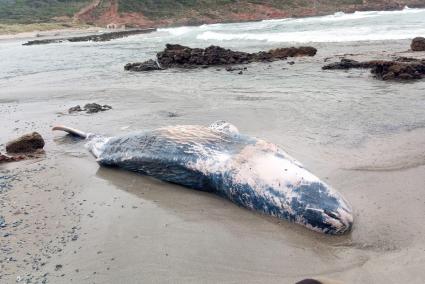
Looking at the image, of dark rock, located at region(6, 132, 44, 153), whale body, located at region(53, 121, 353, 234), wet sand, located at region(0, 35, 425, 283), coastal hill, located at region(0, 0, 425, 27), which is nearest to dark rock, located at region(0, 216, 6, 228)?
wet sand, located at region(0, 35, 425, 283)

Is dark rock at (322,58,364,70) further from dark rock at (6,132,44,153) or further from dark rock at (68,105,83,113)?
dark rock at (6,132,44,153)

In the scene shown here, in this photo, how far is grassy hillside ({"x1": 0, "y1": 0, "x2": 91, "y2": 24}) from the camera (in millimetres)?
69688

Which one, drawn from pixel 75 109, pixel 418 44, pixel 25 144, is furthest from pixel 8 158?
pixel 418 44

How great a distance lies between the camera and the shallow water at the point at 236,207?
377cm

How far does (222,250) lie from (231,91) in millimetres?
6844

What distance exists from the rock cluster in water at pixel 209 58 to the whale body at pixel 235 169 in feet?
31.4

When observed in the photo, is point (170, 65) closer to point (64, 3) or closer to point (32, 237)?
point (32, 237)

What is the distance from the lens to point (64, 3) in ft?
269

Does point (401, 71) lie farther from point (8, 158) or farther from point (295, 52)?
point (8, 158)

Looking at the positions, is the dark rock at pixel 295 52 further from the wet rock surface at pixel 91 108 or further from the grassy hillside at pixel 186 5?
the grassy hillside at pixel 186 5

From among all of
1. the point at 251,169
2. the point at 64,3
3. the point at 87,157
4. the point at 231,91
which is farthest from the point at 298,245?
the point at 64,3

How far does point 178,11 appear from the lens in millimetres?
70812

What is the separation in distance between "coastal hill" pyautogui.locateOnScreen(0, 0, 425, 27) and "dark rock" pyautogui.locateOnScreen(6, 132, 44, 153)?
57.8 meters

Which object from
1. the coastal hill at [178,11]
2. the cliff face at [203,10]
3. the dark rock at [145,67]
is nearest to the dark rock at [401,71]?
the dark rock at [145,67]
